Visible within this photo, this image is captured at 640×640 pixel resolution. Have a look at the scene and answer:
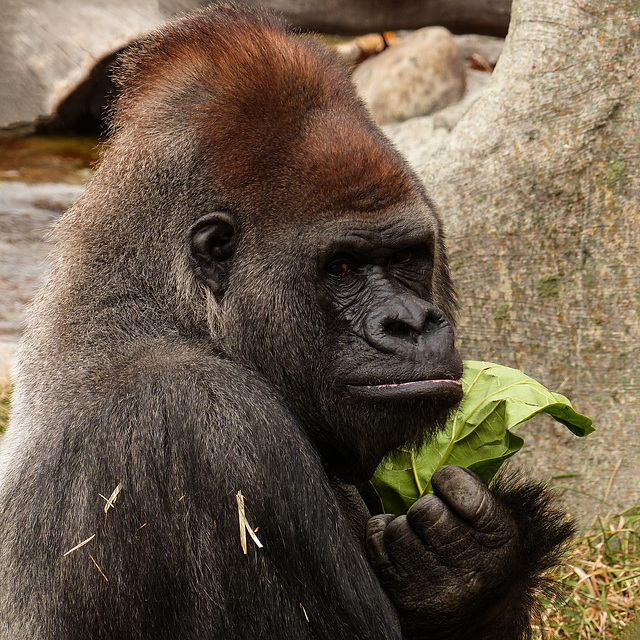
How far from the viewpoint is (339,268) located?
3016 mm

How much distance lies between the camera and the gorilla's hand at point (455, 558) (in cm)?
297

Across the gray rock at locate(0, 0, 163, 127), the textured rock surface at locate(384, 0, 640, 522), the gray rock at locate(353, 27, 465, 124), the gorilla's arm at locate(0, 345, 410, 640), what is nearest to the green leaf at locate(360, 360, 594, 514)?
the gorilla's arm at locate(0, 345, 410, 640)

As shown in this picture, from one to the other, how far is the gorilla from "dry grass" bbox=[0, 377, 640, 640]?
2.60 ft

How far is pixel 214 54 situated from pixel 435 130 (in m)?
4.15

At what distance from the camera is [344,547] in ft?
8.85

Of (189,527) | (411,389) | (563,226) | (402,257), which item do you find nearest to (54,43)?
(563,226)

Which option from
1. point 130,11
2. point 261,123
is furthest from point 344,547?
point 130,11

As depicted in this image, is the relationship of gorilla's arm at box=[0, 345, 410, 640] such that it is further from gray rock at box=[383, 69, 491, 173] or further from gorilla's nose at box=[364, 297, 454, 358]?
gray rock at box=[383, 69, 491, 173]

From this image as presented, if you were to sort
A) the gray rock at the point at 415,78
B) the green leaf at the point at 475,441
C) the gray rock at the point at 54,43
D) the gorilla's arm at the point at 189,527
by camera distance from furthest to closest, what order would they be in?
the gray rock at the point at 54,43
the gray rock at the point at 415,78
the green leaf at the point at 475,441
the gorilla's arm at the point at 189,527

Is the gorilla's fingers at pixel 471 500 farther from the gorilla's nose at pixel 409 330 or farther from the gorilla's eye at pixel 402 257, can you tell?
the gorilla's eye at pixel 402 257

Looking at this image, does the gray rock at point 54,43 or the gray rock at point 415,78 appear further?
the gray rock at point 54,43

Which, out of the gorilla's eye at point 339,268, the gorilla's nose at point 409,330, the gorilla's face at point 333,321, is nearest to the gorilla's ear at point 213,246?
the gorilla's face at point 333,321

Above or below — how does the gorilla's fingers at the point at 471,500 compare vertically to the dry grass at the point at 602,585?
above

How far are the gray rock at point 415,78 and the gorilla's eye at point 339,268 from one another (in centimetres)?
669
